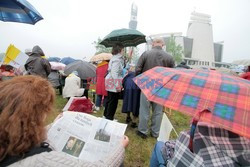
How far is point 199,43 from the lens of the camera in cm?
7419

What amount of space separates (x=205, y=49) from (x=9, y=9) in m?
77.1

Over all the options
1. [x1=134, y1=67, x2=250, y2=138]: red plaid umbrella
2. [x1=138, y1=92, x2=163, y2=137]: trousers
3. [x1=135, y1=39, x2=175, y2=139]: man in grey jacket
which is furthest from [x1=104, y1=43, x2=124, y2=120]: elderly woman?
[x1=134, y1=67, x2=250, y2=138]: red plaid umbrella

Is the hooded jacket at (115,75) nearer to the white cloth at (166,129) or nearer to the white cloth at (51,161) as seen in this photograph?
the white cloth at (166,129)

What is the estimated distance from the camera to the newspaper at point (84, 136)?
1432 mm

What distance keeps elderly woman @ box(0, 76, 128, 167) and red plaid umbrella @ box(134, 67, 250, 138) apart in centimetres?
70

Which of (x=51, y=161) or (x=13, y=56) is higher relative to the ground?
(x=13, y=56)

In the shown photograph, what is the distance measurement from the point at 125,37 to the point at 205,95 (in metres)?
4.50

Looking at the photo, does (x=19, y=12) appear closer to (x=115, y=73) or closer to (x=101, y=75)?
(x=115, y=73)

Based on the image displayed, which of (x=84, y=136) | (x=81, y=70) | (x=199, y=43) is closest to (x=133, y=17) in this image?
(x=199, y=43)

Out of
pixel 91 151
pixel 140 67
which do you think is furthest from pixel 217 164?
pixel 140 67

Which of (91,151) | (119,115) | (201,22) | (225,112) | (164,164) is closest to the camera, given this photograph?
(225,112)

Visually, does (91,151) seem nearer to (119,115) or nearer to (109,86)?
(109,86)

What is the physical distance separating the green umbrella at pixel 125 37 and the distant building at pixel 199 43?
2584 inches

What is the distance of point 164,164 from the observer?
166 cm
